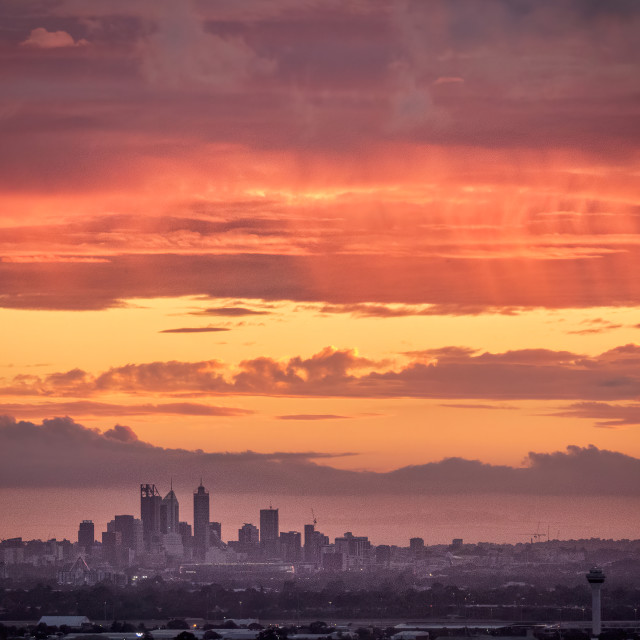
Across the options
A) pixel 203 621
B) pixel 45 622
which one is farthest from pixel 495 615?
pixel 45 622

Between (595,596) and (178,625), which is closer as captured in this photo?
(595,596)

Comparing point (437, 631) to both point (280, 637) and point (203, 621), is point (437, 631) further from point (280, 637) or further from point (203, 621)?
point (203, 621)

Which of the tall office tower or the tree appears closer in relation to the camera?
the tall office tower

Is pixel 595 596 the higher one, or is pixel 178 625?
pixel 595 596

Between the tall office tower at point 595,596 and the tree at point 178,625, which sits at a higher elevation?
the tall office tower at point 595,596

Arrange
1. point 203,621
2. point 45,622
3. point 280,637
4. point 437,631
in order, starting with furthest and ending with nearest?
1. point 203,621
2. point 45,622
3. point 437,631
4. point 280,637

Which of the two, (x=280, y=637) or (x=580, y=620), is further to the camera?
(x=580, y=620)

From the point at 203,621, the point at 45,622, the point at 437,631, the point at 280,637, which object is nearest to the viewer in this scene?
the point at 280,637

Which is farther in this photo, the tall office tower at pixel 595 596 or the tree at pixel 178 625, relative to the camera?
the tree at pixel 178 625

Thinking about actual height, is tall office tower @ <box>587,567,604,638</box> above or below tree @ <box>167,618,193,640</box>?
above

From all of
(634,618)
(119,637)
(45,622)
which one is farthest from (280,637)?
(634,618)
